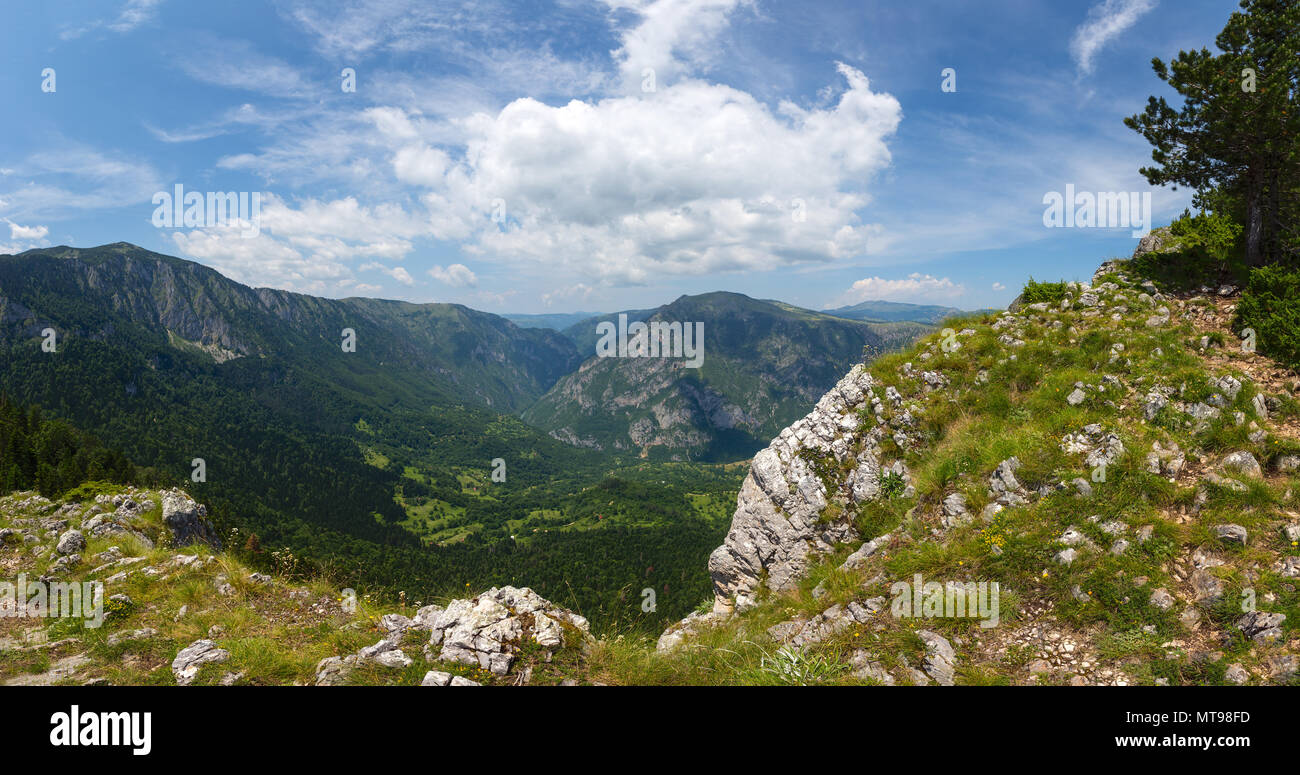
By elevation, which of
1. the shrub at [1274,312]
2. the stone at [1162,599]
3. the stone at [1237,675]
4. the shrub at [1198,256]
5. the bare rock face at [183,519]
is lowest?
the bare rock face at [183,519]

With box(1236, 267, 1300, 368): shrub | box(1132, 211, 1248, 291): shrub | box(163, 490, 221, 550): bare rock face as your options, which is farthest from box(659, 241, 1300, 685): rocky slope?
box(163, 490, 221, 550): bare rock face

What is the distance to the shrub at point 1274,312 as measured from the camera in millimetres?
12172

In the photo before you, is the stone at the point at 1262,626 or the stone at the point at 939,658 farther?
the stone at the point at 939,658

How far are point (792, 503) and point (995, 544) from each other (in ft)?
20.4

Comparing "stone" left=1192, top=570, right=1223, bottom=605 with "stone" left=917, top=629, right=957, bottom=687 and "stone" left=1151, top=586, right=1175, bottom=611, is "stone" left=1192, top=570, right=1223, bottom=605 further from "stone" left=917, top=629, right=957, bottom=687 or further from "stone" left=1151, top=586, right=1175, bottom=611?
"stone" left=917, top=629, right=957, bottom=687

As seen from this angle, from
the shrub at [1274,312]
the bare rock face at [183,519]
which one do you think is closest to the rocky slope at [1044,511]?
the shrub at [1274,312]

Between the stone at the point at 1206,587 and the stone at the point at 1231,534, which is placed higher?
the stone at the point at 1231,534

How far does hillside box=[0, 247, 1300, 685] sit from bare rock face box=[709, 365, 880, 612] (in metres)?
0.08

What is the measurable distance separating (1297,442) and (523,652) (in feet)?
53.8

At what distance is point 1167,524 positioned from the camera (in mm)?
8602

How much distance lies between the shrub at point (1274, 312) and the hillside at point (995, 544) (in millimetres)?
511

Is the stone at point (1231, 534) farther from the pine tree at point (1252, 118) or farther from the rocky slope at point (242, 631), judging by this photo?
the pine tree at point (1252, 118)
